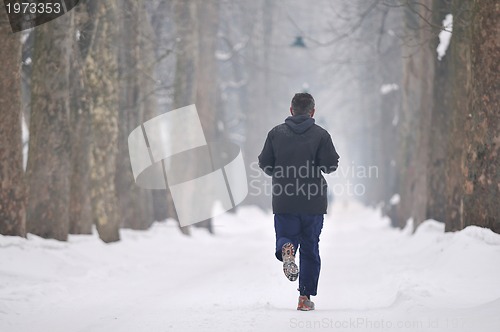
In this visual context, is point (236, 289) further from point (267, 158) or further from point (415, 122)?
point (415, 122)

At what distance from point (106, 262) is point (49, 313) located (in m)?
4.50

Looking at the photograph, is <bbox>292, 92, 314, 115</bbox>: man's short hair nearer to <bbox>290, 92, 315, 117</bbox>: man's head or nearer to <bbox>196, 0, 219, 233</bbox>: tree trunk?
<bbox>290, 92, 315, 117</bbox>: man's head

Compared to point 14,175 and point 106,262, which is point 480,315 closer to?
point 14,175

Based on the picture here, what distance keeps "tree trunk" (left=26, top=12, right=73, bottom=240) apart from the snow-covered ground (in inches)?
22.6

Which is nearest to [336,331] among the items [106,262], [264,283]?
[264,283]

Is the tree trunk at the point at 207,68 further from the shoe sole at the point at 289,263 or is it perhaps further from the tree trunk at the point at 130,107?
the shoe sole at the point at 289,263

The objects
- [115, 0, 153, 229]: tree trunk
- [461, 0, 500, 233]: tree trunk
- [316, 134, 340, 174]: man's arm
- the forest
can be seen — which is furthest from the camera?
[115, 0, 153, 229]: tree trunk

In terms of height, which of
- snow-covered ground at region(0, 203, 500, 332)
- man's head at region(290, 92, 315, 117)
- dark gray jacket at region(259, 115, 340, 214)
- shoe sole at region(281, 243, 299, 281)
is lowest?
snow-covered ground at region(0, 203, 500, 332)

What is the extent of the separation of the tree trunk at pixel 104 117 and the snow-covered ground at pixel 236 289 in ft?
1.88

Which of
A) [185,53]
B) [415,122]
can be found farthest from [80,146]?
[415,122]

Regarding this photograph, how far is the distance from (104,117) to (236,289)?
250 inches

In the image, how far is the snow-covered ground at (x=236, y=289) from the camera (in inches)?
246

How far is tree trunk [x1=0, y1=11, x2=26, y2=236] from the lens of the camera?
9422mm

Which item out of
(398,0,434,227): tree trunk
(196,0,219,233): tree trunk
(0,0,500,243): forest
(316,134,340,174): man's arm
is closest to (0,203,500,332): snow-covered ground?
(0,0,500,243): forest
